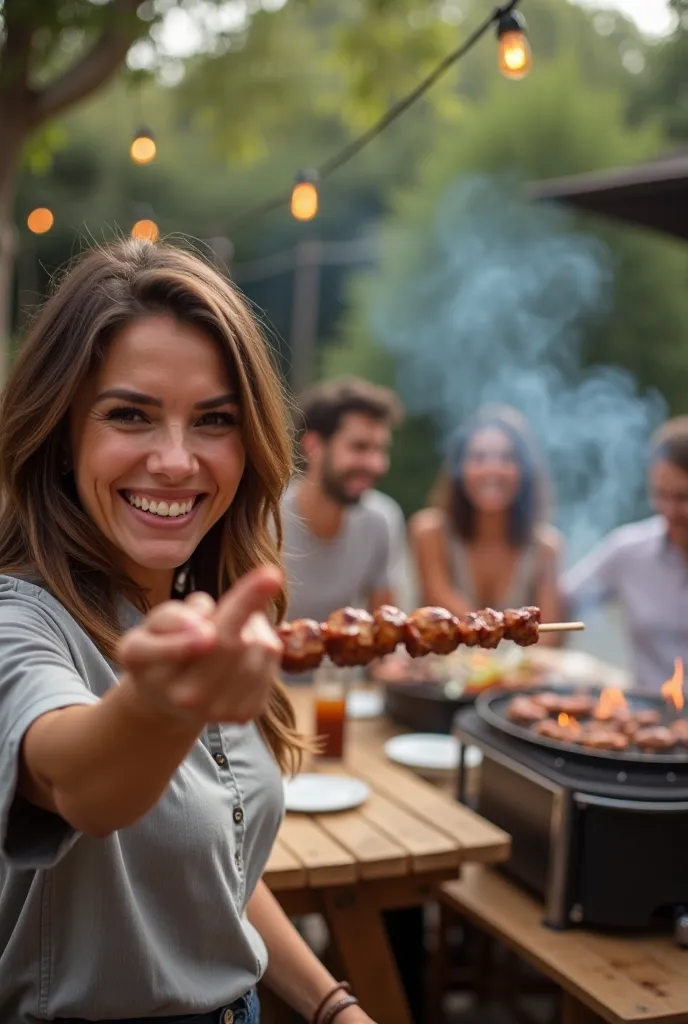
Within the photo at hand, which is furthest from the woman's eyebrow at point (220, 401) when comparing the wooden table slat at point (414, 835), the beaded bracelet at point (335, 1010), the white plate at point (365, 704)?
the white plate at point (365, 704)

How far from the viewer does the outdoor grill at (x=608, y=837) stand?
2.73 metres

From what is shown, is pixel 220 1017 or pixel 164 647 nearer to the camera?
pixel 164 647

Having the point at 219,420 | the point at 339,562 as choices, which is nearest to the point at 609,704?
the point at 339,562

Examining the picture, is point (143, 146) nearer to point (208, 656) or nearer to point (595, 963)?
point (595, 963)

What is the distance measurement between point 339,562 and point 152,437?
377cm

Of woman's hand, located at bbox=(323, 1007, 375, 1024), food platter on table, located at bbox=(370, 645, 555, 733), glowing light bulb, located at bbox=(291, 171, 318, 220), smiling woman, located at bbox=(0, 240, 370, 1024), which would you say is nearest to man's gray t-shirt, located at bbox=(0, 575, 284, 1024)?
smiling woman, located at bbox=(0, 240, 370, 1024)

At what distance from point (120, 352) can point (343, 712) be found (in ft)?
7.37

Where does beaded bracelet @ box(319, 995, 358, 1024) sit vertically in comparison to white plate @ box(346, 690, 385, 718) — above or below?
below

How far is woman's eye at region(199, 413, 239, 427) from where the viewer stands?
172cm

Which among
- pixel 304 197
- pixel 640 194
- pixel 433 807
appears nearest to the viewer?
pixel 433 807

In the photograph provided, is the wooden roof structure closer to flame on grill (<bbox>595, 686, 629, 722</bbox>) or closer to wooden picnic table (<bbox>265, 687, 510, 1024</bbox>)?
flame on grill (<bbox>595, 686, 629, 722</bbox>)

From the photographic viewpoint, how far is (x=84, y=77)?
5164 mm

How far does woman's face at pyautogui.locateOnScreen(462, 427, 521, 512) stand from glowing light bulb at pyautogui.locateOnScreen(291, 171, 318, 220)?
1.95m

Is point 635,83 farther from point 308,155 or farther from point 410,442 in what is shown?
point 308,155
